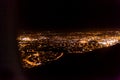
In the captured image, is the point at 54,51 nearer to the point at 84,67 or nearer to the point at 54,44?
the point at 54,44

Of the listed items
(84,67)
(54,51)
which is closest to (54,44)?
(54,51)

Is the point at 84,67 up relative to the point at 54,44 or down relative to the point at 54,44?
down

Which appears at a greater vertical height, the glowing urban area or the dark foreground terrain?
the glowing urban area

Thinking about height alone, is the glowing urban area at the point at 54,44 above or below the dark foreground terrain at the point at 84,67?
above

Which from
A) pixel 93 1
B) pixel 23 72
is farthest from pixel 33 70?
pixel 93 1
